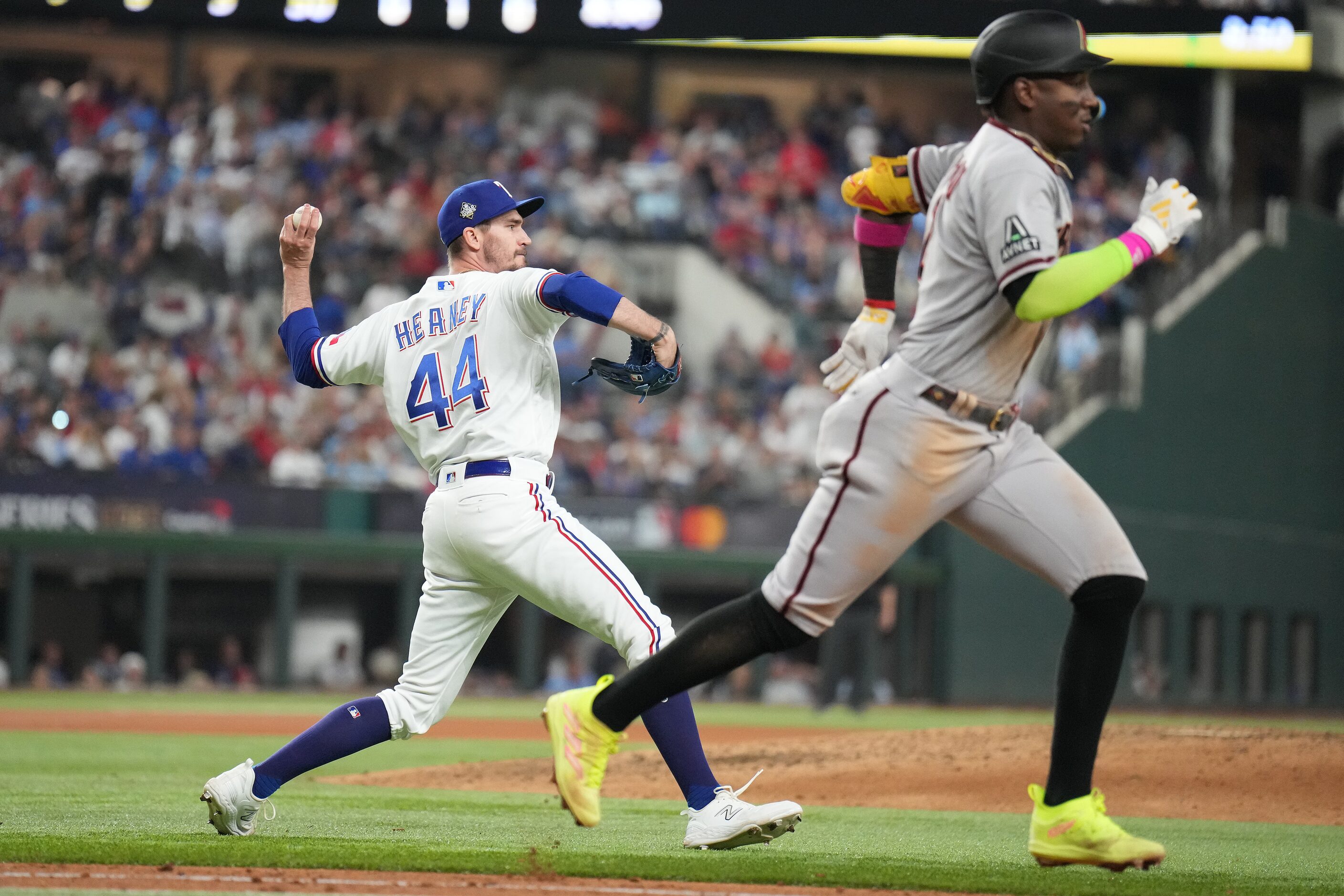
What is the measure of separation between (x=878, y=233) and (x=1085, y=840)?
1656 millimetres

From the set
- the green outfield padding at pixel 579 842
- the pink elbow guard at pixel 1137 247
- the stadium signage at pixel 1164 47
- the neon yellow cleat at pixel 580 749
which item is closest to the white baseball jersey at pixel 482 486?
→ the neon yellow cleat at pixel 580 749

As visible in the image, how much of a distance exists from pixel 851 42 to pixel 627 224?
500 centimetres

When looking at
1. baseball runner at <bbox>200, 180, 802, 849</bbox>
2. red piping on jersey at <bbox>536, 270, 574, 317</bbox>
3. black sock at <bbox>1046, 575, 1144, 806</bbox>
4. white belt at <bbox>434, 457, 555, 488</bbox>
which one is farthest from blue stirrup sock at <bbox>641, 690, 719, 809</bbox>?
red piping on jersey at <bbox>536, 270, 574, 317</bbox>

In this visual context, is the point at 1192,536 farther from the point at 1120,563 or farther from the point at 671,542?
the point at 1120,563

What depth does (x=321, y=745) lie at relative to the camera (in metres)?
5.10

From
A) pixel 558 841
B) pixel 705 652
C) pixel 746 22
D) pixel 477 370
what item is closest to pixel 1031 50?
pixel 705 652

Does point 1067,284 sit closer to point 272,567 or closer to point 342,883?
point 342,883

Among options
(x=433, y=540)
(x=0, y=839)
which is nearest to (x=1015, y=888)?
(x=433, y=540)

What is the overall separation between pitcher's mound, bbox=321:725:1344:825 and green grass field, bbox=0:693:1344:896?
315mm

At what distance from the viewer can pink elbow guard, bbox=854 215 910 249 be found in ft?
15.0

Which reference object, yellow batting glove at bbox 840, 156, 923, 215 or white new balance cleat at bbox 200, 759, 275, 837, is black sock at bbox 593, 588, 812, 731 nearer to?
yellow batting glove at bbox 840, 156, 923, 215

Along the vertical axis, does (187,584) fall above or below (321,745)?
below

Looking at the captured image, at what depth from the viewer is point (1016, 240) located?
401 cm

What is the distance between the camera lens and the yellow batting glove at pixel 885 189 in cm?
450
